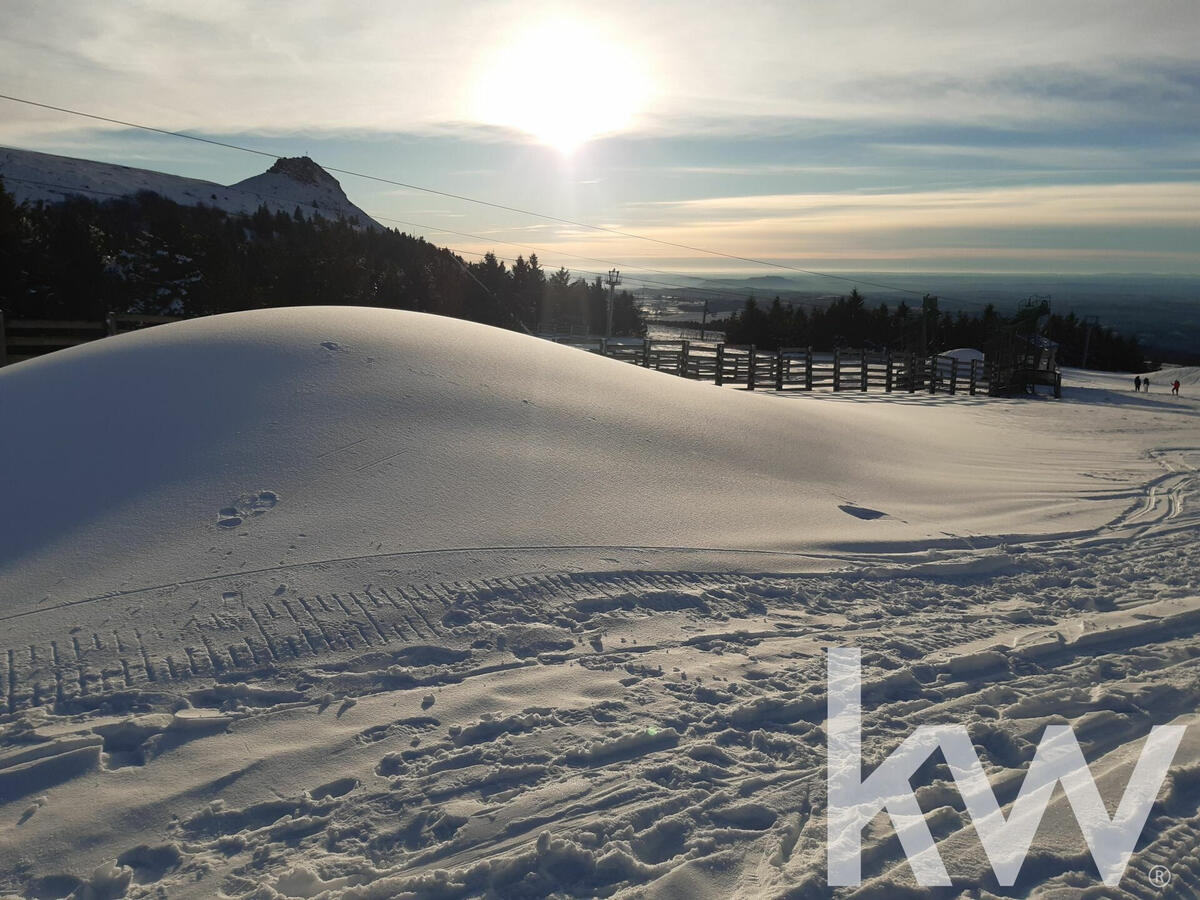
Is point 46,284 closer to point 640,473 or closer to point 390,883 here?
point 640,473

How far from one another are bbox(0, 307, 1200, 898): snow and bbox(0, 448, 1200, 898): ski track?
0.06 feet

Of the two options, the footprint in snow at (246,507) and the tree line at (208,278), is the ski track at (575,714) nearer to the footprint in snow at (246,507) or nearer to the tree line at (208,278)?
the footprint in snow at (246,507)

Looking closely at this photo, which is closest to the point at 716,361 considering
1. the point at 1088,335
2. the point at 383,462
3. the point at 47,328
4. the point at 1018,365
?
the point at 1018,365

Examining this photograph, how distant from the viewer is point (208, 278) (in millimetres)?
30953

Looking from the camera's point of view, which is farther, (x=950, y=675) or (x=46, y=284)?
(x=46, y=284)

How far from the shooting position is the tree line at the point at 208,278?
87.4 ft

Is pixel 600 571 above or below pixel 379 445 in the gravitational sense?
below

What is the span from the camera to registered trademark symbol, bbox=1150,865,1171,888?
2.88m

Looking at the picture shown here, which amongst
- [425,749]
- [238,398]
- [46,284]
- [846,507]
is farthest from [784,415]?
[46,284]

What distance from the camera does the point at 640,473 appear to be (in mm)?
7309

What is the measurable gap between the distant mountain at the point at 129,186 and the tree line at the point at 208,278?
1631 inches

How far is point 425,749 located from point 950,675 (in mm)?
3021

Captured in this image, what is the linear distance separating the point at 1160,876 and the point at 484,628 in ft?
10.9

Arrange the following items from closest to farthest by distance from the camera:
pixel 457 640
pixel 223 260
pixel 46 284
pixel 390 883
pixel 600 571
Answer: pixel 390 883 < pixel 457 640 < pixel 600 571 < pixel 46 284 < pixel 223 260
